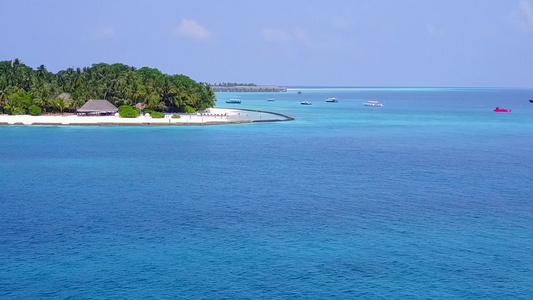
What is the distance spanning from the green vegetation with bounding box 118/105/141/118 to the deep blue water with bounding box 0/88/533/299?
3973 cm

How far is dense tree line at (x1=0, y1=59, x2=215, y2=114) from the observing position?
116 metres

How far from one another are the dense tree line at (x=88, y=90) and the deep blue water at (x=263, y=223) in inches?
1749

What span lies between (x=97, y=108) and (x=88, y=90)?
8.60 meters

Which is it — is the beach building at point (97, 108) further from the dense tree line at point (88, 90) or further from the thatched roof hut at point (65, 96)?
the thatched roof hut at point (65, 96)

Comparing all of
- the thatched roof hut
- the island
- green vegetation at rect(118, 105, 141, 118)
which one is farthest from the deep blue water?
the thatched roof hut

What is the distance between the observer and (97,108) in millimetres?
117812

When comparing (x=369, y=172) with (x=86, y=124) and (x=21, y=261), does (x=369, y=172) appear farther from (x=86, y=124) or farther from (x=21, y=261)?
(x=86, y=124)

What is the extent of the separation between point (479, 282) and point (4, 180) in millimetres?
42447

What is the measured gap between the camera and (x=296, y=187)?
50.9m

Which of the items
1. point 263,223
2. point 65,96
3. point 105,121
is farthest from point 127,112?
point 263,223

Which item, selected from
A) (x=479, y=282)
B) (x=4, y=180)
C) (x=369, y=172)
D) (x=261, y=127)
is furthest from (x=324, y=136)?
(x=479, y=282)

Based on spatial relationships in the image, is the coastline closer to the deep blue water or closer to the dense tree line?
the dense tree line

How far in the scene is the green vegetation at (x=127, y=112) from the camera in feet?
375

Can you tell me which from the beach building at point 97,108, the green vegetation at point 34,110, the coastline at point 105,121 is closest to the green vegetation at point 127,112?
the coastline at point 105,121
